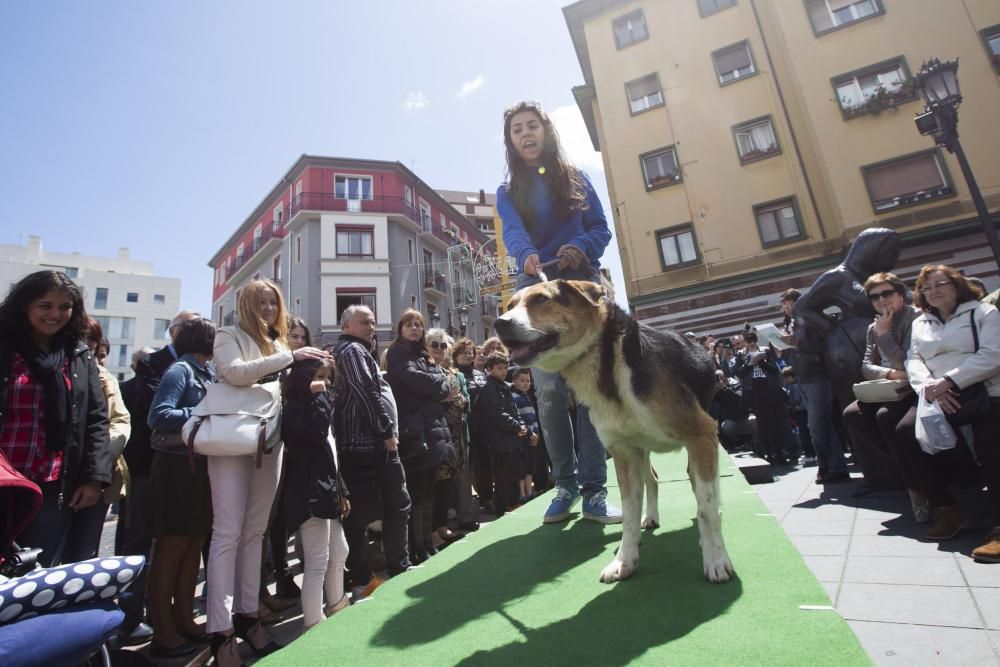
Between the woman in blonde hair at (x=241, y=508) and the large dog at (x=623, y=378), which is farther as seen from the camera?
the woman in blonde hair at (x=241, y=508)

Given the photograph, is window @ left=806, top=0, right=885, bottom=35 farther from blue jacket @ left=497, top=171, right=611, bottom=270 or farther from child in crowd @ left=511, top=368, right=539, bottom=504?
blue jacket @ left=497, top=171, right=611, bottom=270

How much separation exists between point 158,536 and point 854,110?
2172cm

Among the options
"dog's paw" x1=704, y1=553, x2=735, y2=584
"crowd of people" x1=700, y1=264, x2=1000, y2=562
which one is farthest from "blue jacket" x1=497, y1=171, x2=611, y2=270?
"dog's paw" x1=704, y1=553, x2=735, y2=584

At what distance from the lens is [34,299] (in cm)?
284

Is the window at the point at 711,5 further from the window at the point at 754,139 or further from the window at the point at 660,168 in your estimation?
the window at the point at 660,168

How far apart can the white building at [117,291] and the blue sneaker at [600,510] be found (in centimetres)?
6074

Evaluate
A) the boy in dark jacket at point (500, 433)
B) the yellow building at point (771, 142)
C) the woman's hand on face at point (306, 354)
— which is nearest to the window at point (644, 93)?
the yellow building at point (771, 142)

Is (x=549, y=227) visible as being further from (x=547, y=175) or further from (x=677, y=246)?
(x=677, y=246)

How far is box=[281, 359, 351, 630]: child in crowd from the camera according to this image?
10.4 ft

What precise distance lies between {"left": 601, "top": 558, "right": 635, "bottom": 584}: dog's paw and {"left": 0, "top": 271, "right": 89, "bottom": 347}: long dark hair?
12.2 ft

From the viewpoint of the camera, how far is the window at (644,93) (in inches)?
762

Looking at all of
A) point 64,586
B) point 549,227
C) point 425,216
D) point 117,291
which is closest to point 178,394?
point 64,586

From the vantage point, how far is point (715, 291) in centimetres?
1711

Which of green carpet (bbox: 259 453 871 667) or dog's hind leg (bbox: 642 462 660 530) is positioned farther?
dog's hind leg (bbox: 642 462 660 530)
